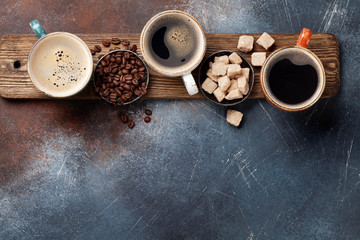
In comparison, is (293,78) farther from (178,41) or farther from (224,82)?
(178,41)

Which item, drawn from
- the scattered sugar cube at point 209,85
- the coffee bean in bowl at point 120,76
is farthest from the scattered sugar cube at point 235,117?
the coffee bean in bowl at point 120,76

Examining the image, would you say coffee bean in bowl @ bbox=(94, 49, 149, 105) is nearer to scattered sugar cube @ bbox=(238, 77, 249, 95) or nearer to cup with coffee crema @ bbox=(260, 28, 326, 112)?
scattered sugar cube @ bbox=(238, 77, 249, 95)

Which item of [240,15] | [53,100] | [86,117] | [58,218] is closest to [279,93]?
[240,15]

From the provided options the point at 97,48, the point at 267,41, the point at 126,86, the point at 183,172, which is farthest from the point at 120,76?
the point at 267,41

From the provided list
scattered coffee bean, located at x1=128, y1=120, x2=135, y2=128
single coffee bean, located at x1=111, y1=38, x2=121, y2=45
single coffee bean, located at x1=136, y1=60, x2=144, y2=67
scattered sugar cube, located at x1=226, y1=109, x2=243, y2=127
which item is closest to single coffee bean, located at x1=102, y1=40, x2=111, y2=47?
single coffee bean, located at x1=111, y1=38, x2=121, y2=45

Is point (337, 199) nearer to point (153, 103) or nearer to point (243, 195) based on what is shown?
point (243, 195)

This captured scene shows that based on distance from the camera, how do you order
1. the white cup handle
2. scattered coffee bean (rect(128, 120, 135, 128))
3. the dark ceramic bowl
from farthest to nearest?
scattered coffee bean (rect(128, 120, 135, 128))
the dark ceramic bowl
the white cup handle

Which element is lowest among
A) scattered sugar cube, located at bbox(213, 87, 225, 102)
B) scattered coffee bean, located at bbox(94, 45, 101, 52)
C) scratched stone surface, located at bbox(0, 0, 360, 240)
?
scratched stone surface, located at bbox(0, 0, 360, 240)
